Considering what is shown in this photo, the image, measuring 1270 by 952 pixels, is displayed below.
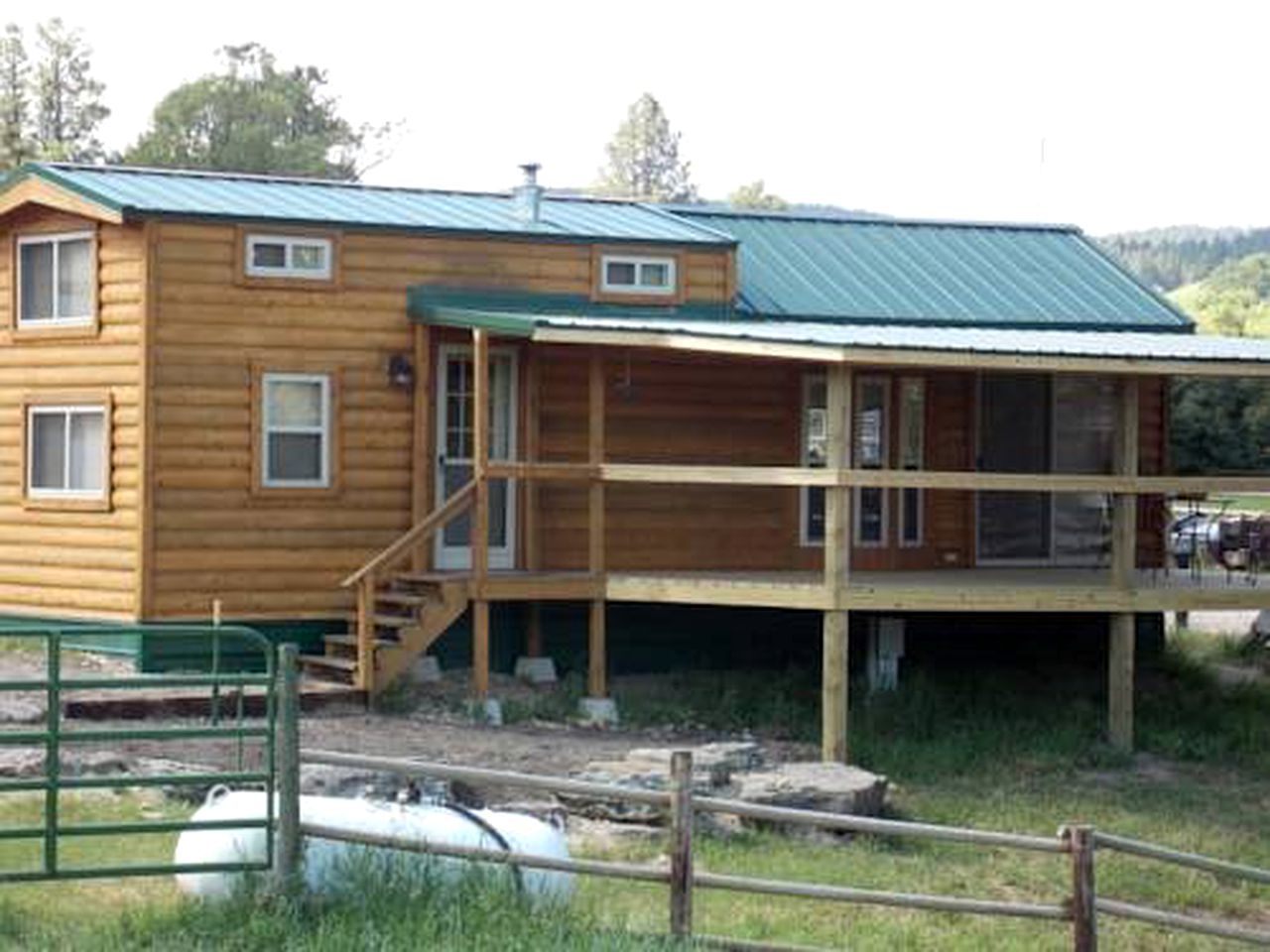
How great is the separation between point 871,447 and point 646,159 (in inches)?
3120

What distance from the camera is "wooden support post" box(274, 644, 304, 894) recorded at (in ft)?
41.7

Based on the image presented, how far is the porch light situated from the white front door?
392 millimetres

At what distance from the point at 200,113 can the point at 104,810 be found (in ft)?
177

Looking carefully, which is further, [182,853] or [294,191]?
[294,191]

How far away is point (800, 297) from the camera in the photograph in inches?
1016

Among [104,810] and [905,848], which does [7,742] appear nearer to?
[104,810]

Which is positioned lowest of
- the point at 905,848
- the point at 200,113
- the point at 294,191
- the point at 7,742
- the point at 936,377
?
the point at 905,848

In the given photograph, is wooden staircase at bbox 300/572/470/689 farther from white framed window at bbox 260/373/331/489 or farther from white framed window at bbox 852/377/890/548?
white framed window at bbox 852/377/890/548

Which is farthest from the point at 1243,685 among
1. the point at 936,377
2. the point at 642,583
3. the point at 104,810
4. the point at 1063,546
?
the point at 104,810

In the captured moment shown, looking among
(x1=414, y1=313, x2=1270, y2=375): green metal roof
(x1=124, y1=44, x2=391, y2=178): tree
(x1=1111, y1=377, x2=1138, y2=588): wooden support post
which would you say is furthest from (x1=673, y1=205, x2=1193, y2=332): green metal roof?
(x1=124, y1=44, x2=391, y2=178): tree

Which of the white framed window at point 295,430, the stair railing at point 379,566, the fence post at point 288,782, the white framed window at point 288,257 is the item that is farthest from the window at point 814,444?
the fence post at point 288,782

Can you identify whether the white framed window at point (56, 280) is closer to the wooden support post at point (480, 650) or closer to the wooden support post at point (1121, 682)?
the wooden support post at point (480, 650)

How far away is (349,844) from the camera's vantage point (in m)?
12.8

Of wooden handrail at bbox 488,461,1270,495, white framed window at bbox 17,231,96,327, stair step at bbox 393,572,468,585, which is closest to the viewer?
wooden handrail at bbox 488,461,1270,495
